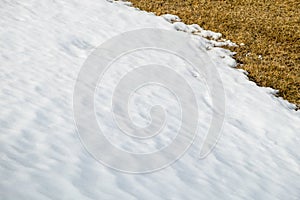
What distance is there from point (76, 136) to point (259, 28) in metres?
12.7

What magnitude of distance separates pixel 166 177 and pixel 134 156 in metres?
0.73

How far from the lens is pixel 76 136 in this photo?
18.3 ft

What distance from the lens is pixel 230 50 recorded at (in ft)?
43.2

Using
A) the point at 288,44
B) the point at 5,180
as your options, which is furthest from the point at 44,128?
the point at 288,44

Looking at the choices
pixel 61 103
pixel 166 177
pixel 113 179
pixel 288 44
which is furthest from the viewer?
pixel 288 44

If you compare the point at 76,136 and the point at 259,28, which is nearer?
the point at 76,136

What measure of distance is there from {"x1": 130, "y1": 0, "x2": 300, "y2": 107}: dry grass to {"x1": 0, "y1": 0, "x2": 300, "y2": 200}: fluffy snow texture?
0.92 meters

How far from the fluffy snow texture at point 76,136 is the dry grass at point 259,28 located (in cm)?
92

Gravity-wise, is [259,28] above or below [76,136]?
above

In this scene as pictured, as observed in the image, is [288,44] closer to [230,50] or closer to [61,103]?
[230,50]

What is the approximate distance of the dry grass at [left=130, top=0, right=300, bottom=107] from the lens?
11.6m

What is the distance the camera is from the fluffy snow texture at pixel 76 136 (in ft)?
14.7

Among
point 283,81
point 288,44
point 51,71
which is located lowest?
point 51,71

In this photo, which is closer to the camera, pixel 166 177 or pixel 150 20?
pixel 166 177
